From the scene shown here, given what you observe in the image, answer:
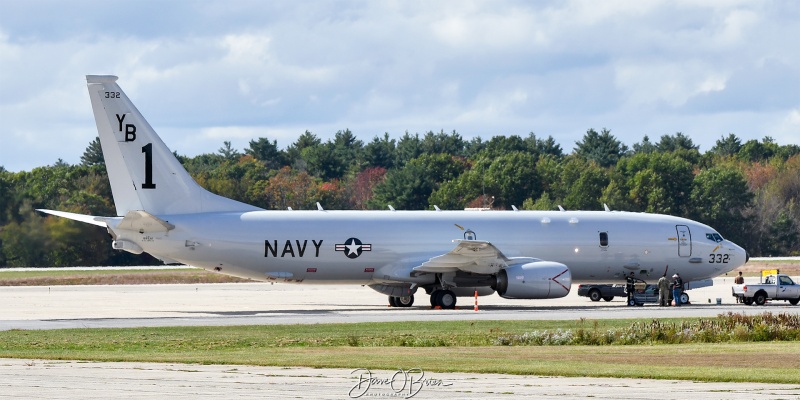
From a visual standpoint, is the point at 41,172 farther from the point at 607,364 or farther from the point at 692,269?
the point at 607,364

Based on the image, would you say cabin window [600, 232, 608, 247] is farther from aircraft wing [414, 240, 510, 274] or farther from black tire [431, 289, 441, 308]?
black tire [431, 289, 441, 308]

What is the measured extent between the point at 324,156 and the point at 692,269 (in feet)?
347

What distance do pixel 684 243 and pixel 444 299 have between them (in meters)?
10.4

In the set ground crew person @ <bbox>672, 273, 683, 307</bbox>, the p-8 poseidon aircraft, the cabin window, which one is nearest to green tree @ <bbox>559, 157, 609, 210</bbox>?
the p-8 poseidon aircraft

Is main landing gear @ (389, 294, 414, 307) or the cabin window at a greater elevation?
the cabin window

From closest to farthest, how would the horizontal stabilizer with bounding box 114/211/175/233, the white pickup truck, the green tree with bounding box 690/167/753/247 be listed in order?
the horizontal stabilizer with bounding box 114/211/175/233 < the white pickup truck < the green tree with bounding box 690/167/753/247

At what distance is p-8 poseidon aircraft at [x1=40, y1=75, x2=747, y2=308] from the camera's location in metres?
45.9

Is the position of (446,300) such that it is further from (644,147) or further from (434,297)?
(644,147)

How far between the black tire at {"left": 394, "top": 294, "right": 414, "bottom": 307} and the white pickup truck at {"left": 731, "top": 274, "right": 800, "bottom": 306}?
40.8 feet

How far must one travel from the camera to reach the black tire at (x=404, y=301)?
166ft

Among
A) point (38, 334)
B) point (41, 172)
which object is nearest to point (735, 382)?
point (38, 334)

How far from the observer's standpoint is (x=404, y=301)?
50.8 m

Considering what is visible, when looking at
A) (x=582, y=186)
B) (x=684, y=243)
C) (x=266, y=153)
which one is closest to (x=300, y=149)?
(x=266, y=153)

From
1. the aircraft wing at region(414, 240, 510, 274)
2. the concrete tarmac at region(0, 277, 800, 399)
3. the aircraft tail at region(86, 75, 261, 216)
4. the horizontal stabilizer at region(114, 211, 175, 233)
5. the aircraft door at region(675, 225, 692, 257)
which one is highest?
the aircraft tail at region(86, 75, 261, 216)
